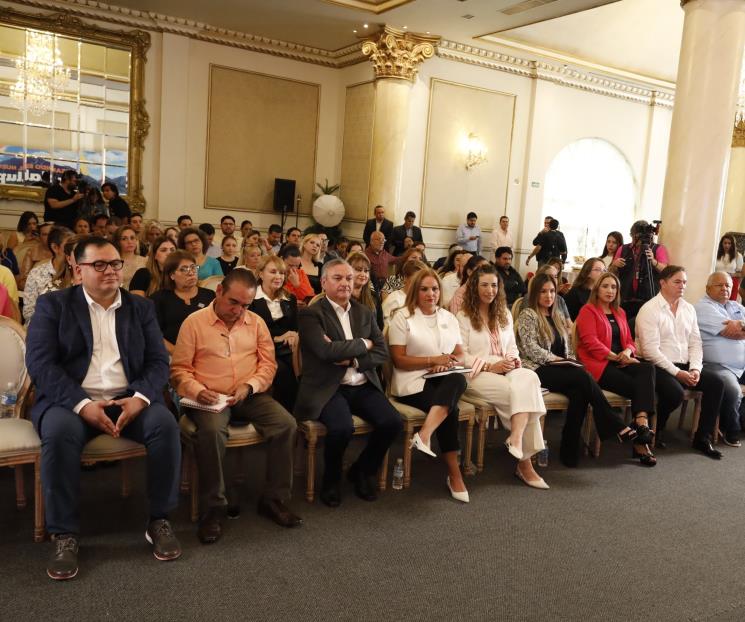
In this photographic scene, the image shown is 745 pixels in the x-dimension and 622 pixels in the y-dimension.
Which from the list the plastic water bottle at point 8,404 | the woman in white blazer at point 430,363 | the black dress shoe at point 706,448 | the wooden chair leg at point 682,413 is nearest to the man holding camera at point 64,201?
the plastic water bottle at point 8,404

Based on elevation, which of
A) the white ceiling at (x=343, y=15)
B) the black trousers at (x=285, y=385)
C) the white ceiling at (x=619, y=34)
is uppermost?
the white ceiling at (x=619, y=34)

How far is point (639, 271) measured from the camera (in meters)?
6.00

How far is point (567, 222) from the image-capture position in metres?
13.6

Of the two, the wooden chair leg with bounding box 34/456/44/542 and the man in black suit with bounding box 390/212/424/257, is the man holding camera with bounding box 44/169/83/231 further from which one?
the wooden chair leg with bounding box 34/456/44/542

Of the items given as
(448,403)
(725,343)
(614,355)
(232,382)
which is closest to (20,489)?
(232,382)

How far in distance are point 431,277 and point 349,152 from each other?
25.0 ft

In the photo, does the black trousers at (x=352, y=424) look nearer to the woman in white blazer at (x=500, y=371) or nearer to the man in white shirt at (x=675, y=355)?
the woman in white blazer at (x=500, y=371)

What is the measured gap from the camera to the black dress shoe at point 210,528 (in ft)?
9.48

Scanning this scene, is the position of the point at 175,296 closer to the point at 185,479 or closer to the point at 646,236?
the point at 185,479

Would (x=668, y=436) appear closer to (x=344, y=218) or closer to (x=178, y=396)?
(x=178, y=396)

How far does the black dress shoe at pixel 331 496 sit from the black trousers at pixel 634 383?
6.87 ft

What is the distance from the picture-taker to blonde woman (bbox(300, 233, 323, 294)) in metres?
5.30

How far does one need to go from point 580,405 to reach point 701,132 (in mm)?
3466

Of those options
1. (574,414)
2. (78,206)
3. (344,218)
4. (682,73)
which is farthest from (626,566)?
(344,218)
